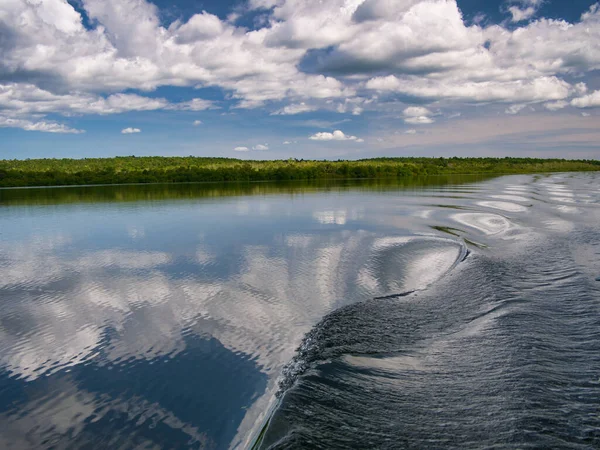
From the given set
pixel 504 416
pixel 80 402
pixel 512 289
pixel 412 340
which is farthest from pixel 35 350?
pixel 512 289

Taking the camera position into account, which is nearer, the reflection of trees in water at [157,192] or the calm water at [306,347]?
the calm water at [306,347]

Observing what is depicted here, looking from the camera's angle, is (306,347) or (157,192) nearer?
(306,347)

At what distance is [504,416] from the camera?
4672 mm

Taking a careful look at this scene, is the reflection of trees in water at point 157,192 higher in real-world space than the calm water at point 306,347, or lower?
higher

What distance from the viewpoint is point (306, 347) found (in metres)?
7.02

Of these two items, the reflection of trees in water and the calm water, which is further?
the reflection of trees in water

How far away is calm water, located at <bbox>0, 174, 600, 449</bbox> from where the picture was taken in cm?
481

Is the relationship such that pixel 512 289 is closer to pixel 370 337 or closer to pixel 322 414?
pixel 370 337

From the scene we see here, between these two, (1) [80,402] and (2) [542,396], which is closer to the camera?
(2) [542,396]

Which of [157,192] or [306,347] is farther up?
[157,192]

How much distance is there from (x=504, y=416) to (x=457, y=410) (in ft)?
1.57

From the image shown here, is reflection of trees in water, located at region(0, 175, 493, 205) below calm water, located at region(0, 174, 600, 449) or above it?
above

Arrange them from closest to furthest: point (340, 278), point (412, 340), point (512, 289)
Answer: point (412, 340)
point (512, 289)
point (340, 278)

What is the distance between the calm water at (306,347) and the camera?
4812 mm
